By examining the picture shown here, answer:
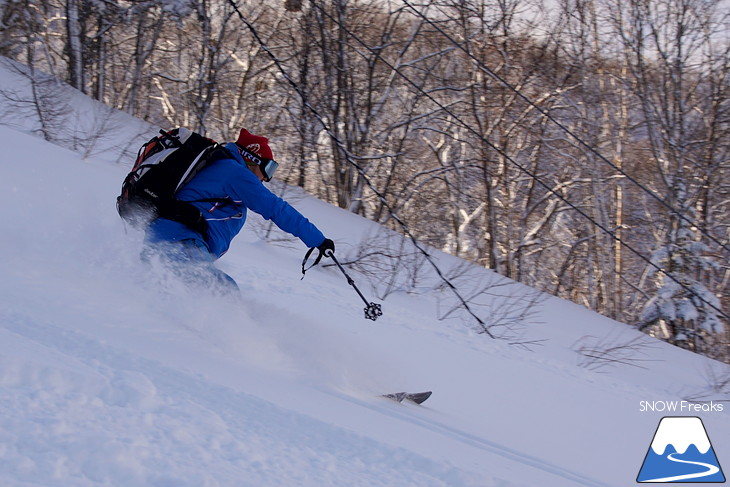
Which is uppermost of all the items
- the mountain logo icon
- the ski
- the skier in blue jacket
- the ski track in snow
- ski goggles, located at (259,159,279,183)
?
ski goggles, located at (259,159,279,183)

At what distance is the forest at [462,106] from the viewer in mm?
16781

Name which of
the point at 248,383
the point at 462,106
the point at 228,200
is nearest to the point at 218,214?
the point at 228,200

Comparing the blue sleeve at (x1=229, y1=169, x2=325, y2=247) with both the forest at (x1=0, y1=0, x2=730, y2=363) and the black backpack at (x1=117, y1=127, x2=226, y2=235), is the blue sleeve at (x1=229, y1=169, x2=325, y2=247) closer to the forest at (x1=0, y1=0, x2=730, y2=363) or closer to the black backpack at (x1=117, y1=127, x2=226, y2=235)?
the black backpack at (x1=117, y1=127, x2=226, y2=235)

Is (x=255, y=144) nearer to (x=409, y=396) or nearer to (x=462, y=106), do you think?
(x=409, y=396)

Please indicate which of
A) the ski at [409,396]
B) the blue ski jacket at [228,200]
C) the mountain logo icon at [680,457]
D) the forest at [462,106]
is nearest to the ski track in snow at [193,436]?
the ski at [409,396]

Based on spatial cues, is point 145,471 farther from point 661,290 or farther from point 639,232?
point 639,232

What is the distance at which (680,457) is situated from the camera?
4.11 meters

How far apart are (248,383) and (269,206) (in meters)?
1.26

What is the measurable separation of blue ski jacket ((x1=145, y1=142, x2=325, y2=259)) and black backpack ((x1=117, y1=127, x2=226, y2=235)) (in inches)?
1.7

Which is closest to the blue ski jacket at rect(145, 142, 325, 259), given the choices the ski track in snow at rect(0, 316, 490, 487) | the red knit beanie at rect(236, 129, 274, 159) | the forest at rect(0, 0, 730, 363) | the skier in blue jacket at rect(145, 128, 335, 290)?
the skier in blue jacket at rect(145, 128, 335, 290)

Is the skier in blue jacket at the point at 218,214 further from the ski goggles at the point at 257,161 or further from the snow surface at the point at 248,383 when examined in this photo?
the snow surface at the point at 248,383

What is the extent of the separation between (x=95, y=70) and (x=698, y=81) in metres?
17.6

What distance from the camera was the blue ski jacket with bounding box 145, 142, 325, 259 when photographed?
3.88 m

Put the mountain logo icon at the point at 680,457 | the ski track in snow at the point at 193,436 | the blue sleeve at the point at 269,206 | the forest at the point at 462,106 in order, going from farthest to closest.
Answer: the forest at the point at 462,106 → the blue sleeve at the point at 269,206 → the mountain logo icon at the point at 680,457 → the ski track in snow at the point at 193,436
